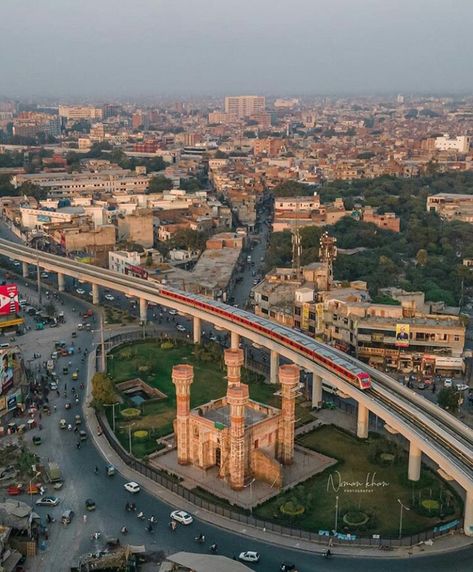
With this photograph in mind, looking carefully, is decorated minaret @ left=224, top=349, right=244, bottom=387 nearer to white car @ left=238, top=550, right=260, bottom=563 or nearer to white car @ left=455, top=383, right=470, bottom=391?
white car @ left=238, top=550, right=260, bottom=563

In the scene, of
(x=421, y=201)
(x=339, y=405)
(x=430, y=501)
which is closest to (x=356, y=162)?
(x=421, y=201)

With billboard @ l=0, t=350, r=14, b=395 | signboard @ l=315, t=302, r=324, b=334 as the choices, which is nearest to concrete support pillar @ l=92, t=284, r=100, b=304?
billboard @ l=0, t=350, r=14, b=395

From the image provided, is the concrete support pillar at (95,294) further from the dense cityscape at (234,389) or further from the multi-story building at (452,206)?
the multi-story building at (452,206)

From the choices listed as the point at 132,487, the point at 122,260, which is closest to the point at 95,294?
the point at 122,260

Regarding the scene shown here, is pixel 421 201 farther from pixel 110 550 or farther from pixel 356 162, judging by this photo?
pixel 110 550

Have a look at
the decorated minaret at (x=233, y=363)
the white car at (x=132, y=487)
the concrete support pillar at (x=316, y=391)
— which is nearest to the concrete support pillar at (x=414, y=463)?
the decorated minaret at (x=233, y=363)

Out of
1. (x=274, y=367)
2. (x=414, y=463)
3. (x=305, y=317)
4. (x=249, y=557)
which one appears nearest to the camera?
(x=249, y=557)

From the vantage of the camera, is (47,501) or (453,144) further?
(453,144)

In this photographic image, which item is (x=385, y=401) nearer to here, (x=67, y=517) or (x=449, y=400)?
(x=449, y=400)
